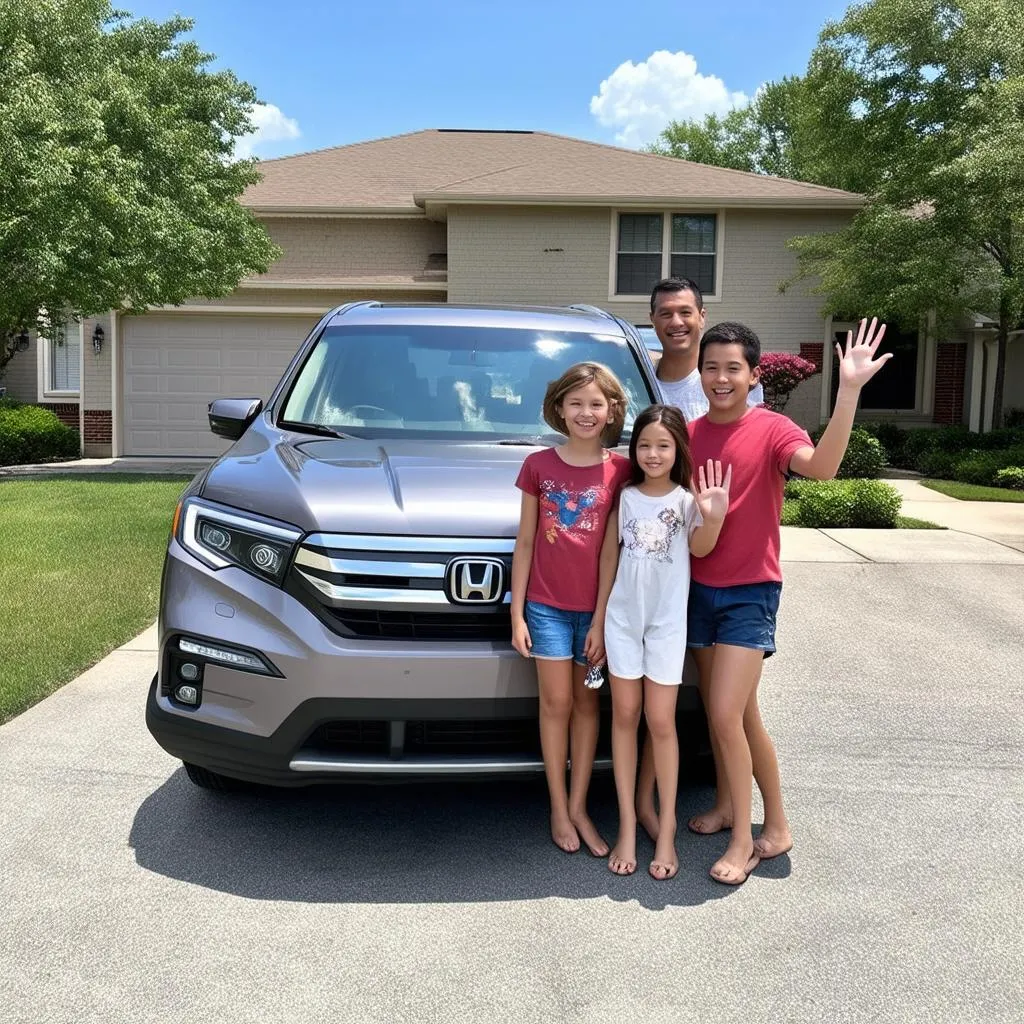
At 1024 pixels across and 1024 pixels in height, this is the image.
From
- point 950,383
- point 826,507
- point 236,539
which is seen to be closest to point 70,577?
point 236,539

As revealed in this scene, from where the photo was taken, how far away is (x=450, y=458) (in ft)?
11.7

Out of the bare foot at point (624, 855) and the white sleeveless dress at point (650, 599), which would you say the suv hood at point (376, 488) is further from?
A: the bare foot at point (624, 855)

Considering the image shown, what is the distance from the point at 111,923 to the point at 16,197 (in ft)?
38.5

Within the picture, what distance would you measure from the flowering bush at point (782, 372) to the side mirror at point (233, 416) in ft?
41.7

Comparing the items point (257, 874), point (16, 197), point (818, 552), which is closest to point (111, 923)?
A: point (257, 874)

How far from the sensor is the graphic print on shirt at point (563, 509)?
10.0 ft

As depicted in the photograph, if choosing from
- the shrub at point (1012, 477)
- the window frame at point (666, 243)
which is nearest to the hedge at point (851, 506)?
the shrub at point (1012, 477)

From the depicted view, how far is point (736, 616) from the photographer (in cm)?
307

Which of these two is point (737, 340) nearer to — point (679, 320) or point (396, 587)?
point (679, 320)

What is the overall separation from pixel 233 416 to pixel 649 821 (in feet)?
7.72

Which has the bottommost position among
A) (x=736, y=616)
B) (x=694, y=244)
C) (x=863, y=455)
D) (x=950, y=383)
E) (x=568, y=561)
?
(x=863, y=455)

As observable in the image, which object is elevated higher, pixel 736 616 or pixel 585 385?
pixel 585 385

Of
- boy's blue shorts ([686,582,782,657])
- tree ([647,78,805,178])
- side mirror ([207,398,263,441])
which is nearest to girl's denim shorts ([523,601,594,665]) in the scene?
boy's blue shorts ([686,582,782,657])

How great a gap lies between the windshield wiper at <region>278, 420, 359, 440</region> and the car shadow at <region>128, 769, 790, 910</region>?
4.45 ft
